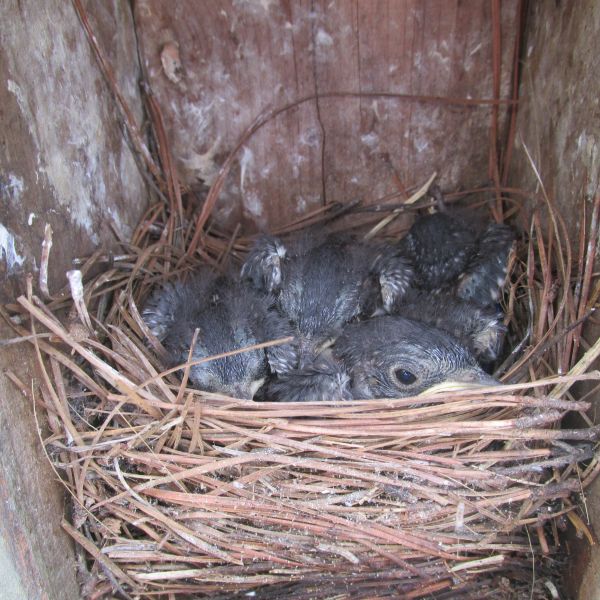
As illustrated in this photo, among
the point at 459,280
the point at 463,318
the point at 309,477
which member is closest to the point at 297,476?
the point at 309,477

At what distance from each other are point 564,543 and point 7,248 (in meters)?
1.46

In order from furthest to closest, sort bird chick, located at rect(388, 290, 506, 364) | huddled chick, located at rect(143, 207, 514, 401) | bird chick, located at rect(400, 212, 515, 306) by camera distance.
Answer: bird chick, located at rect(400, 212, 515, 306) < bird chick, located at rect(388, 290, 506, 364) < huddled chick, located at rect(143, 207, 514, 401)

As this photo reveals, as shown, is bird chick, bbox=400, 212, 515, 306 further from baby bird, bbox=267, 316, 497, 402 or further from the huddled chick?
baby bird, bbox=267, 316, 497, 402

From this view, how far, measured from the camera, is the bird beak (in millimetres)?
1628

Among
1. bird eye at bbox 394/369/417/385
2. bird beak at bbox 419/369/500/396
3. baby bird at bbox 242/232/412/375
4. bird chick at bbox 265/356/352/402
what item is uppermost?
baby bird at bbox 242/232/412/375

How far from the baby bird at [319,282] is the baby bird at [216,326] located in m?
0.06

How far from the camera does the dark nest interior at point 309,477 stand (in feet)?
4.79

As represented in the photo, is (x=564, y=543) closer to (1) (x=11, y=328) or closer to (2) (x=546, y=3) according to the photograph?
(1) (x=11, y=328)

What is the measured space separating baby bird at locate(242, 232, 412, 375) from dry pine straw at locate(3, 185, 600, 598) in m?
0.40

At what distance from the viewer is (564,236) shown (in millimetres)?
1756

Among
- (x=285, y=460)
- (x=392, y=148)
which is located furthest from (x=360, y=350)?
(x=392, y=148)

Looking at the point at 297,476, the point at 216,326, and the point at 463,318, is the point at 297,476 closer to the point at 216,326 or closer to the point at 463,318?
the point at 216,326

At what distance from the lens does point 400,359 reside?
1.76 m

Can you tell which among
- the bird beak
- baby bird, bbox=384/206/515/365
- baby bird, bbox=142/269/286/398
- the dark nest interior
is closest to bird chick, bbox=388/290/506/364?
baby bird, bbox=384/206/515/365
